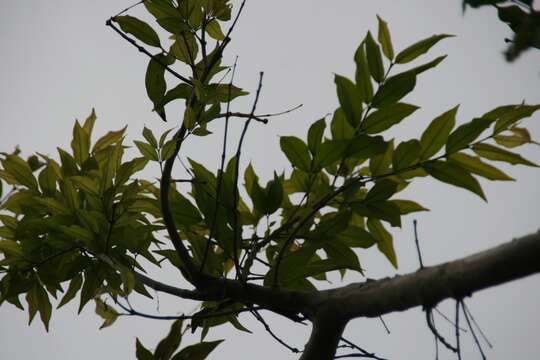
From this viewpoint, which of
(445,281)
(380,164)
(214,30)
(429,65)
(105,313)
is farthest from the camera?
(105,313)

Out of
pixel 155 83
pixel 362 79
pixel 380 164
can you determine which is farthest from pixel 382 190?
pixel 155 83

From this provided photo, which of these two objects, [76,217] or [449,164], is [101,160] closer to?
[76,217]

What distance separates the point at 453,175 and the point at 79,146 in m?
0.68

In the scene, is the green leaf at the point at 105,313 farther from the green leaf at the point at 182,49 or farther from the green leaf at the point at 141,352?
the green leaf at the point at 182,49

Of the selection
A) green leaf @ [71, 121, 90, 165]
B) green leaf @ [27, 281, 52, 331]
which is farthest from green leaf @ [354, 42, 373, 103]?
green leaf @ [27, 281, 52, 331]

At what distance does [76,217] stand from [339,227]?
431 mm

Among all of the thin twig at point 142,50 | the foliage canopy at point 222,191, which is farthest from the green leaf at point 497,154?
the thin twig at point 142,50

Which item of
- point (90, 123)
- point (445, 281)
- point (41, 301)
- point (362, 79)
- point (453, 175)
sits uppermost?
point (90, 123)

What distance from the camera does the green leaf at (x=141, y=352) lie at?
0.80 m

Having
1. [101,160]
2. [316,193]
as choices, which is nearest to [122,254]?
[101,160]

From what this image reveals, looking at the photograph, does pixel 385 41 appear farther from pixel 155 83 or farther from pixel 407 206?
pixel 155 83

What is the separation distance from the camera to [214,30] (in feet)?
2.95

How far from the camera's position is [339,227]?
0.71 m

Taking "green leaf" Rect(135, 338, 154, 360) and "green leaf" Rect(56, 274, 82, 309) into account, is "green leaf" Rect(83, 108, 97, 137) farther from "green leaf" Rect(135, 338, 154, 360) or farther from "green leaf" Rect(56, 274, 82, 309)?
"green leaf" Rect(135, 338, 154, 360)
